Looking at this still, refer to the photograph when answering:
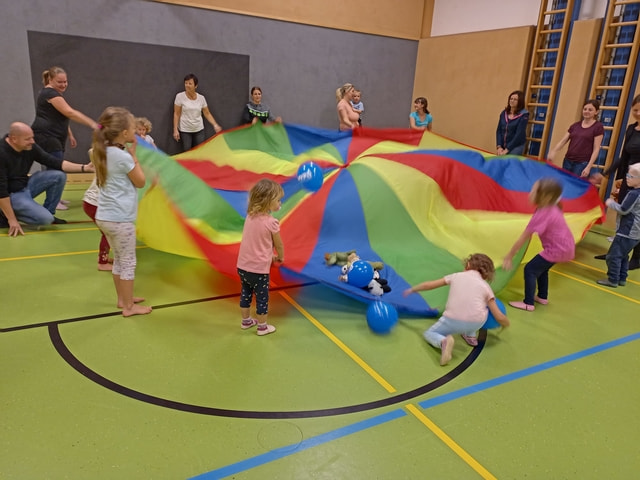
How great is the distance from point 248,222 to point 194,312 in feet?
2.52

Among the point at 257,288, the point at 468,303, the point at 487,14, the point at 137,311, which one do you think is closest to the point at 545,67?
the point at 487,14

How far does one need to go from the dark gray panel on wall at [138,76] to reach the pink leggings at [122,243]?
14.9ft

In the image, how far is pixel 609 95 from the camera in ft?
19.7

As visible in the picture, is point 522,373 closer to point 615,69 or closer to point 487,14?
point 615,69

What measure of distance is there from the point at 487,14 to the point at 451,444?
7.52 metres

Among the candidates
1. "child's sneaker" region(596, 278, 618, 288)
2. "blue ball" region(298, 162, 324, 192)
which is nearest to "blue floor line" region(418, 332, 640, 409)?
"child's sneaker" region(596, 278, 618, 288)

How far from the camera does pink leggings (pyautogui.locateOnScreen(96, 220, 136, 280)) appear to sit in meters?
2.57

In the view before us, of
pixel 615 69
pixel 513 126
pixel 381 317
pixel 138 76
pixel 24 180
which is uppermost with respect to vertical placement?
pixel 615 69

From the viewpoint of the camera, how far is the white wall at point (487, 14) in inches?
248

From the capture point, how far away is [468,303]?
8.07ft

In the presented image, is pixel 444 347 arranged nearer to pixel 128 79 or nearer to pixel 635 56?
pixel 635 56

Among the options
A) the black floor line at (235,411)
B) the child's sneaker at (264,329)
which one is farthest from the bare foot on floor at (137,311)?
the child's sneaker at (264,329)

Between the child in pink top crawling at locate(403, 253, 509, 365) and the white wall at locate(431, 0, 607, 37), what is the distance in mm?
5416

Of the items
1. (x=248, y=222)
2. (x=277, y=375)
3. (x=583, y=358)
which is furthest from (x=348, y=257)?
(x=583, y=358)
